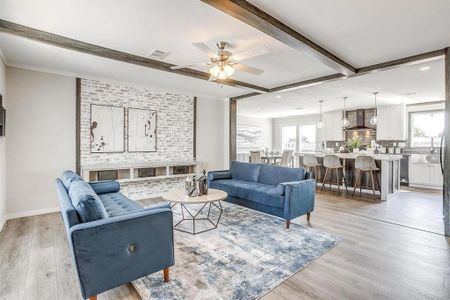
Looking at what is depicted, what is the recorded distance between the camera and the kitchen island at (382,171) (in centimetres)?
529

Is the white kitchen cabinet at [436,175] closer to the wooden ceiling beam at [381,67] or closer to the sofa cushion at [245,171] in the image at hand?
the wooden ceiling beam at [381,67]

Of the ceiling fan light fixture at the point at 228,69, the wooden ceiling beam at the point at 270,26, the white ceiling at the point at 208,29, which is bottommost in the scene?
the ceiling fan light fixture at the point at 228,69

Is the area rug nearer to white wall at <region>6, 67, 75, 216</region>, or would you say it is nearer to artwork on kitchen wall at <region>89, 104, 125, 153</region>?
artwork on kitchen wall at <region>89, 104, 125, 153</region>

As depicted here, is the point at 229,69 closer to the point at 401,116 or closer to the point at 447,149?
the point at 447,149

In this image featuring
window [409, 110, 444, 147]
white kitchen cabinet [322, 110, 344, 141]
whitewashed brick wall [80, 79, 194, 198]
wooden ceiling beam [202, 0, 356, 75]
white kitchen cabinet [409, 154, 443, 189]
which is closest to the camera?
wooden ceiling beam [202, 0, 356, 75]

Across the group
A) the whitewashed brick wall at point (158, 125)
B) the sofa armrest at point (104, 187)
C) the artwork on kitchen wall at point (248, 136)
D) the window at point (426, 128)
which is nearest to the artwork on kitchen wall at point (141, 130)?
the whitewashed brick wall at point (158, 125)

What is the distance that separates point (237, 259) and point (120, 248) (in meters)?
1.26

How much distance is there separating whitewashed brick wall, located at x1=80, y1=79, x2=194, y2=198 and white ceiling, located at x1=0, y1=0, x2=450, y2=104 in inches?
27.2

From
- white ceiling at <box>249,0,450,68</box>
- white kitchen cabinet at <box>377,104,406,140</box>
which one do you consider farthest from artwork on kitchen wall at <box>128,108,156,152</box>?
white kitchen cabinet at <box>377,104,406,140</box>

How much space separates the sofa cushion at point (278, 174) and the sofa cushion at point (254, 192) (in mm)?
244

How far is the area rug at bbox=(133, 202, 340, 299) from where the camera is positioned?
80.6 inches

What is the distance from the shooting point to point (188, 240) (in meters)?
3.08

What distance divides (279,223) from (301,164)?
12.7 feet

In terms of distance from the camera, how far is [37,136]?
165 inches
